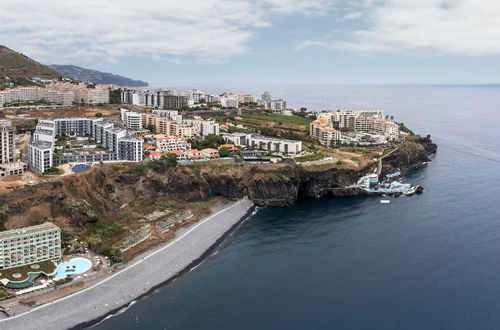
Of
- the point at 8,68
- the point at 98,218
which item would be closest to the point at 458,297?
the point at 98,218

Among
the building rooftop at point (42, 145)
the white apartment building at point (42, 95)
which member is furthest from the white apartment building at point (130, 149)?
the white apartment building at point (42, 95)

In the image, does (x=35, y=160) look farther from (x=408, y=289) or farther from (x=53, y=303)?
(x=408, y=289)

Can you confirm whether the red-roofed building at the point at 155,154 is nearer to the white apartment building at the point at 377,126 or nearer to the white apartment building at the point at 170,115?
the white apartment building at the point at 170,115

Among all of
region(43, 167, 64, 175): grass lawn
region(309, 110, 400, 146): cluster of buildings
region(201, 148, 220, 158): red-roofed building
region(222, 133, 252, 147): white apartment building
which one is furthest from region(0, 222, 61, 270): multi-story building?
region(309, 110, 400, 146): cluster of buildings

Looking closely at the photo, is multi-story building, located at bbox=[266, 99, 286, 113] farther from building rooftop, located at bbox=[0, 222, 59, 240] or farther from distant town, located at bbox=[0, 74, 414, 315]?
building rooftop, located at bbox=[0, 222, 59, 240]

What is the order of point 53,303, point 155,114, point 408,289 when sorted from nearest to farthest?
point 53,303 < point 408,289 < point 155,114

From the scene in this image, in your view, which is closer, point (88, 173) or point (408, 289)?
point (408, 289)

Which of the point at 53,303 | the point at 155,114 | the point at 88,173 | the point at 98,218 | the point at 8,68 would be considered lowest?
the point at 53,303
